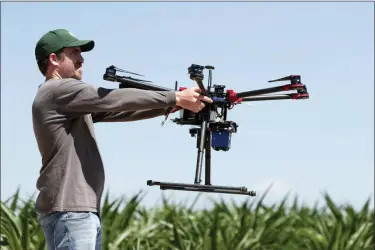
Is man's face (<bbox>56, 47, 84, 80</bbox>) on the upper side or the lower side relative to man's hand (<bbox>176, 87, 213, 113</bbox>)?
upper

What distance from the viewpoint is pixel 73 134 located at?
4785mm

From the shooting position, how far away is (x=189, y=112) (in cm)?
486

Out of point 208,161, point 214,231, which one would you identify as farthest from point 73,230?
point 214,231

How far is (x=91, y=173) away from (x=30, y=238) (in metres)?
3.05

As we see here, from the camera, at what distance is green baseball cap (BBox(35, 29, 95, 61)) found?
4.88 metres

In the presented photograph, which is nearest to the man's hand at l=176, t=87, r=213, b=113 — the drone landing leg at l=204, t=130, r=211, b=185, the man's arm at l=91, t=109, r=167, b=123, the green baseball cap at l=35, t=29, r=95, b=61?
the drone landing leg at l=204, t=130, r=211, b=185

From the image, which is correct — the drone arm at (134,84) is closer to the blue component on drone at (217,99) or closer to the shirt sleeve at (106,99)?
the shirt sleeve at (106,99)

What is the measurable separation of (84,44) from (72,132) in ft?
1.57

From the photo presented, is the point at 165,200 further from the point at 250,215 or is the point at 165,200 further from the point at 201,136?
the point at 201,136

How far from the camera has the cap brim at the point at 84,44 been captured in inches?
191

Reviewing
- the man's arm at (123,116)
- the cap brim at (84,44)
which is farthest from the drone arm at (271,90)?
the cap brim at (84,44)

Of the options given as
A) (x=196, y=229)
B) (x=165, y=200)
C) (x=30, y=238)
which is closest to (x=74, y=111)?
(x=30, y=238)

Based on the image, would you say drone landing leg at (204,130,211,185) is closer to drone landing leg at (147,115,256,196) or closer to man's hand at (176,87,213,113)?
drone landing leg at (147,115,256,196)

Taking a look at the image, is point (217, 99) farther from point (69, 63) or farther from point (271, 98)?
point (69, 63)
